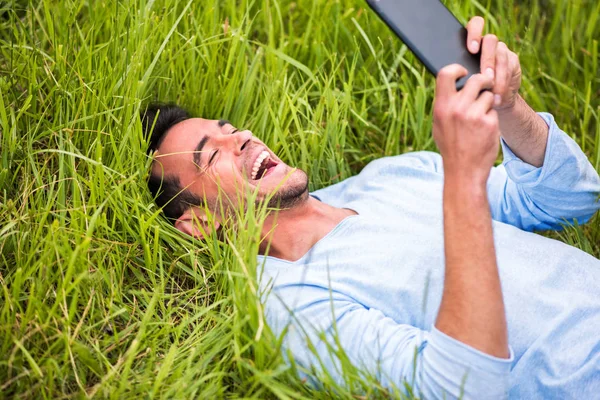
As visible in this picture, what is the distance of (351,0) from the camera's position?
117 inches

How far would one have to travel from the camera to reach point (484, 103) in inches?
61.8

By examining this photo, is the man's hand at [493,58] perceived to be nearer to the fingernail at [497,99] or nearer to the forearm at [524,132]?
the fingernail at [497,99]

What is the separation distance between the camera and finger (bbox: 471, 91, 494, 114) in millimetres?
1554

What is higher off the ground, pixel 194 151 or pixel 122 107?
pixel 122 107

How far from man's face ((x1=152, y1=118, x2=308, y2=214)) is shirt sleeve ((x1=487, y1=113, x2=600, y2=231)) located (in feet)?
2.50

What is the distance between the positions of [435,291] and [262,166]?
0.83 metres

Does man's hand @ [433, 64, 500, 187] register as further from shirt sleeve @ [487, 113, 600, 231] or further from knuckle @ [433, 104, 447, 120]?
shirt sleeve @ [487, 113, 600, 231]

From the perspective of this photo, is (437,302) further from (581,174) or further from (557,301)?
(581,174)

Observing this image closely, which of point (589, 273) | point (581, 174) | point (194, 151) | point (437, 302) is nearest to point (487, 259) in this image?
point (437, 302)

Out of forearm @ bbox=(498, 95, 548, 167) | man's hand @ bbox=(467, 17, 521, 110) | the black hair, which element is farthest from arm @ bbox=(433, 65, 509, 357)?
the black hair

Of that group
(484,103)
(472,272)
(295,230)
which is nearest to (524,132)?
(484,103)

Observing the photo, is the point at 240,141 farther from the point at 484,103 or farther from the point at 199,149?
the point at 484,103

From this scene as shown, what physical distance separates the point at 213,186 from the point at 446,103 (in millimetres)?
968

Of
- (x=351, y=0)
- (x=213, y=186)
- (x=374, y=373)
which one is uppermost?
(x=351, y=0)
